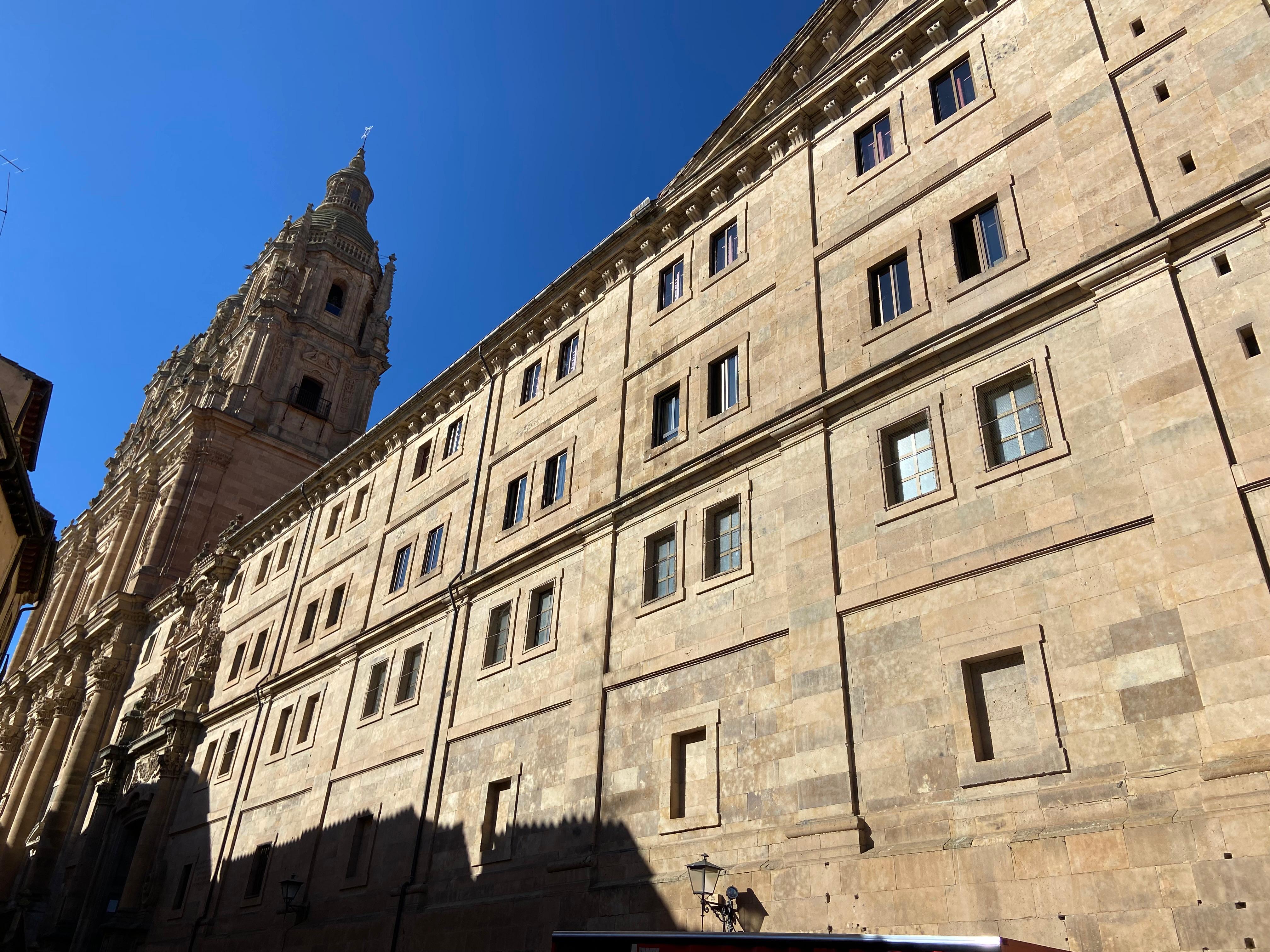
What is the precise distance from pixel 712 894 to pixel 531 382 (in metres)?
15.8

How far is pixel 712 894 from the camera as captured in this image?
1399 cm

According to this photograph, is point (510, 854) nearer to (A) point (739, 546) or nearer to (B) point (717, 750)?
(B) point (717, 750)

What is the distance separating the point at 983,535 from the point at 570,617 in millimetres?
9278

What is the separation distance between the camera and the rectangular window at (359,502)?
106 ft

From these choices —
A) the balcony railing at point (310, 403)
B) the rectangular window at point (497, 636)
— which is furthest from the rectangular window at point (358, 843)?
the balcony railing at point (310, 403)

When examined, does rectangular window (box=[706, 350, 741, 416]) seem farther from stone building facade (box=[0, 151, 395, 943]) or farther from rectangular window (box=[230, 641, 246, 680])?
stone building facade (box=[0, 151, 395, 943])

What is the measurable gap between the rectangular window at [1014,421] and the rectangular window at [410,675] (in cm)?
1527

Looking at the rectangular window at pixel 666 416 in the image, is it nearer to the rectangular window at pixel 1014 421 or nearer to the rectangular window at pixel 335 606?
the rectangular window at pixel 1014 421

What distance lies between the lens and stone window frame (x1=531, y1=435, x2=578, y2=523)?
22.3m

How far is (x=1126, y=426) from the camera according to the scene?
489 inches

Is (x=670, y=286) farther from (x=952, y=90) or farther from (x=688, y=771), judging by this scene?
(x=688, y=771)

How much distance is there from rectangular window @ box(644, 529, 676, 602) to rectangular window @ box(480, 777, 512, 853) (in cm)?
479

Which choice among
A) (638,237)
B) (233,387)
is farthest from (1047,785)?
(233,387)

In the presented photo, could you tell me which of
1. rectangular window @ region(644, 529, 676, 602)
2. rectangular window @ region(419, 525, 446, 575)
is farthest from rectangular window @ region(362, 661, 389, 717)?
rectangular window @ region(644, 529, 676, 602)
